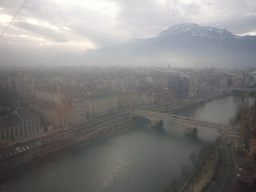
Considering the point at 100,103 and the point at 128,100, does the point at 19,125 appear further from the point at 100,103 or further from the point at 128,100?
the point at 128,100

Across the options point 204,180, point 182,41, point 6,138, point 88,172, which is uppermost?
point 182,41

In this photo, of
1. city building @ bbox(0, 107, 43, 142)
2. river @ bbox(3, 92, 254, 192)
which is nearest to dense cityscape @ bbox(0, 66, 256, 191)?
city building @ bbox(0, 107, 43, 142)

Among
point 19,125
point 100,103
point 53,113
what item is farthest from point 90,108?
point 19,125

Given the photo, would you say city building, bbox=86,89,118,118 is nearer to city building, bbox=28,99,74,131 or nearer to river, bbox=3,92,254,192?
city building, bbox=28,99,74,131

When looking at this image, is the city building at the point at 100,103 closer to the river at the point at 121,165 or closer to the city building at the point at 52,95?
the city building at the point at 52,95

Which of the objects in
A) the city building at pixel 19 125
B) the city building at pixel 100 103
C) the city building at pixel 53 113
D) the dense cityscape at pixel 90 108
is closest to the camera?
the dense cityscape at pixel 90 108

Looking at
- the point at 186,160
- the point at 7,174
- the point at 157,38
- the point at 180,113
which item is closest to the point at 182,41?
the point at 157,38

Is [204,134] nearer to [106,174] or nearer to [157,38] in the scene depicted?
[106,174]

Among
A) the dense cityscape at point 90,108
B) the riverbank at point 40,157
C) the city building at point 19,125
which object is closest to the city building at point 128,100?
the dense cityscape at point 90,108
